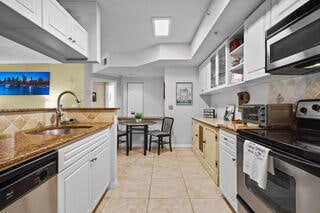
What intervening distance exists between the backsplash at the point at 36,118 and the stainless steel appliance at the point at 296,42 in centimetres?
197

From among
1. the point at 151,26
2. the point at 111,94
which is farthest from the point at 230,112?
the point at 111,94

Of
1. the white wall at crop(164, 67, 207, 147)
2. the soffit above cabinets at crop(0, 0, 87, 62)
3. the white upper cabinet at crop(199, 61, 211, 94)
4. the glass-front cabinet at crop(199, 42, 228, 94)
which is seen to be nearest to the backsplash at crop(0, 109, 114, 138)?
the soffit above cabinets at crop(0, 0, 87, 62)

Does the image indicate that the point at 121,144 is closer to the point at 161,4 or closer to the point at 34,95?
the point at 34,95

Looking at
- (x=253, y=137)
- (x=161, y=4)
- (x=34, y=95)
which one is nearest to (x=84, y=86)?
(x=34, y=95)

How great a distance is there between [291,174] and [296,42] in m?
0.88

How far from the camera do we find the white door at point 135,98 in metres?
6.97

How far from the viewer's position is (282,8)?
5.05 feet

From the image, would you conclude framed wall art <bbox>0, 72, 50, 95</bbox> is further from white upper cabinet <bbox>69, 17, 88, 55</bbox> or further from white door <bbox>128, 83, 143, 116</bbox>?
white upper cabinet <bbox>69, 17, 88, 55</bbox>

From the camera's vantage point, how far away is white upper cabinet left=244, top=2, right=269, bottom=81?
183 cm

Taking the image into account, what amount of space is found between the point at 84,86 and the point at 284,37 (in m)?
4.85

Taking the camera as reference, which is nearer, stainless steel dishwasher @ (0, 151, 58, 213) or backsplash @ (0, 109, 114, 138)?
stainless steel dishwasher @ (0, 151, 58, 213)

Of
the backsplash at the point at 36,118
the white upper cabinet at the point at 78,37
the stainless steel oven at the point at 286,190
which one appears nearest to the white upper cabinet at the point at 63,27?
the white upper cabinet at the point at 78,37

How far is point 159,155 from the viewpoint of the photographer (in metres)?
4.09

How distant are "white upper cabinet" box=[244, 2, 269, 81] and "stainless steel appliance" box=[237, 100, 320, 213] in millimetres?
528
